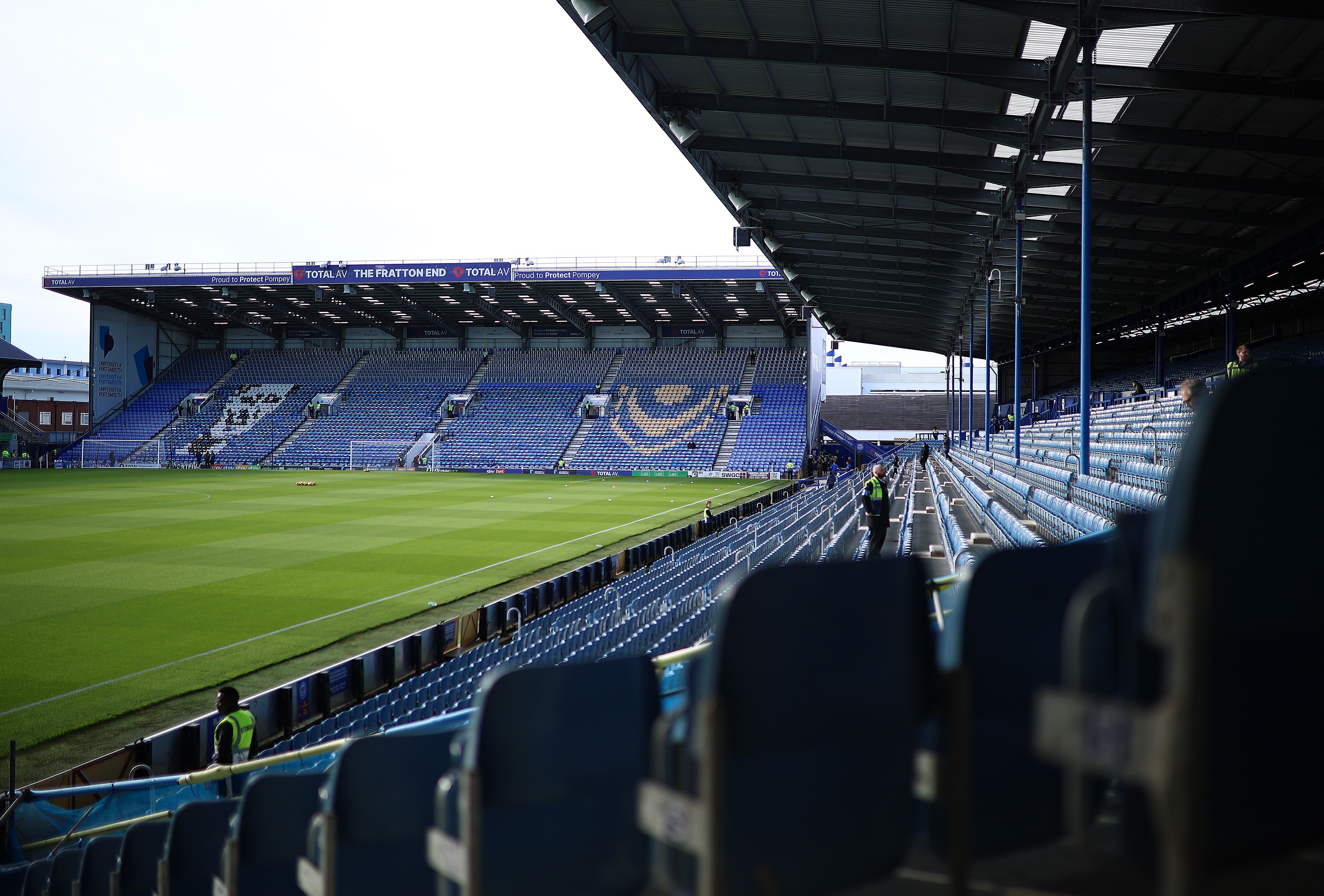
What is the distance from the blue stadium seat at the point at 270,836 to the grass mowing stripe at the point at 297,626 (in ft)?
26.9

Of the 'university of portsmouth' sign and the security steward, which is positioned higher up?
the 'university of portsmouth' sign

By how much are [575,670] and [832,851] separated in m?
0.61

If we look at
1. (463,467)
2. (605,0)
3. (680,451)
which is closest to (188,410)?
(463,467)

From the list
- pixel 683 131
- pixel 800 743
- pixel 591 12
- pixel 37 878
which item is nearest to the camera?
pixel 800 743

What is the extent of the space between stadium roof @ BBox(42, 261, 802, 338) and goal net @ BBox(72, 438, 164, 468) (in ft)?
28.8

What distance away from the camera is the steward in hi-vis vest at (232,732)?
662 centimetres

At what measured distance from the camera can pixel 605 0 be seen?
1118 cm

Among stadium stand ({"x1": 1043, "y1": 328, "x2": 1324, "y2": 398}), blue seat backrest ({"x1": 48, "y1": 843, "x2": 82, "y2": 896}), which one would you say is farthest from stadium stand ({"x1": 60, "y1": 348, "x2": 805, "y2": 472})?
blue seat backrest ({"x1": 48, "y1": 843, "x2": 82, "y2": 896})

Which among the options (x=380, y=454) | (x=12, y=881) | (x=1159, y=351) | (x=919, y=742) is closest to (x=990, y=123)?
(x=919, y=742)

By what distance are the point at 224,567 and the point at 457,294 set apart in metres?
35.6

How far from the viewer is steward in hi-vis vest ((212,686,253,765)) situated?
6625mm

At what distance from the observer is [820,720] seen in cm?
153

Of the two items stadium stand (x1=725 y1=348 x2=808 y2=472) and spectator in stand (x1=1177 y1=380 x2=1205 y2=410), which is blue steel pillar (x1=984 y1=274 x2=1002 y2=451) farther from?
stadium stand (x1=725 y1=348 x2=808 y2=472)

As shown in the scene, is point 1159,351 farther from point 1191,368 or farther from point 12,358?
point 12,358
